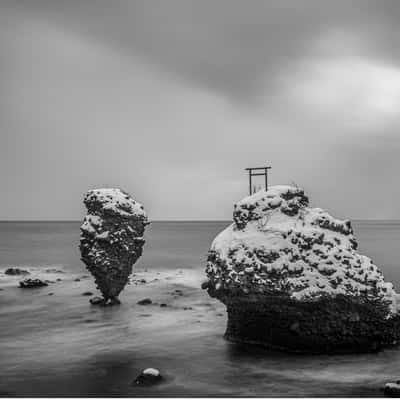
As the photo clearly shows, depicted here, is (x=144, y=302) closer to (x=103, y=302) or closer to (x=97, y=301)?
(x=103, y=302)

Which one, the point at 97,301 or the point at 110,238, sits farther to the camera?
the point at 97,301

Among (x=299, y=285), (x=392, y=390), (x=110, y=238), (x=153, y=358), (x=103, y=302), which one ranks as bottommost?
(x=103, y=302)

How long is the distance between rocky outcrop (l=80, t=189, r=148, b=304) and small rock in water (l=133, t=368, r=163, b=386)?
864 inches

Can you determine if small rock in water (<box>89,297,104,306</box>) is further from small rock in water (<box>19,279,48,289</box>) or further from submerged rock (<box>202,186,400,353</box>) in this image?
submerged rock (<box>202,186,400,353</box>)

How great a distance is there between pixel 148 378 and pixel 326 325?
41.5 ft

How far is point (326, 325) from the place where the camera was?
2783cm

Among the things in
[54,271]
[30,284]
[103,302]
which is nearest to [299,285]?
[103,302]

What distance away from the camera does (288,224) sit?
1204 inches

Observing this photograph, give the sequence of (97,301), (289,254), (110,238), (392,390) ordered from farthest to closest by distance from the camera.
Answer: (97,301) → (110,238) → (289,254) → (392,390)

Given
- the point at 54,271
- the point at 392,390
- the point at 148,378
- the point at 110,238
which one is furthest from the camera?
the point at 54,271

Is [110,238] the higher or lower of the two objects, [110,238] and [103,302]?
the higher

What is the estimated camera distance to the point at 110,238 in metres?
44.4

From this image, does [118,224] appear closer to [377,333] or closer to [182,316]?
[182,316]

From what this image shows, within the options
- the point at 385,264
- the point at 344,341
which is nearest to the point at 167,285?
the point at 344,341
